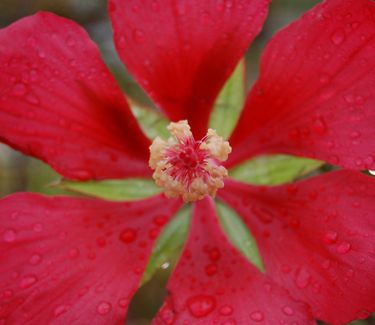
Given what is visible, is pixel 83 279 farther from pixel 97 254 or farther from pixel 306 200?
pixel 306 200

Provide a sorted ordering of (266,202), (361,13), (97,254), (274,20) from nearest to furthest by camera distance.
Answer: (361,13)
(97,254)
(266,202)
(274,20)

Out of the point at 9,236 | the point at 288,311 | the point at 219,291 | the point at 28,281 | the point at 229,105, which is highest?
the point at 229,105

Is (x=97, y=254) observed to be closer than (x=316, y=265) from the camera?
No

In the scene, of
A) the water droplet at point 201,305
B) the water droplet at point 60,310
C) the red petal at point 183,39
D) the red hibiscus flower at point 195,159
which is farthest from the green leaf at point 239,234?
the water droplet at point 60,310

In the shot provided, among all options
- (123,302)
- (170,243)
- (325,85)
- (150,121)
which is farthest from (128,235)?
(325,85)

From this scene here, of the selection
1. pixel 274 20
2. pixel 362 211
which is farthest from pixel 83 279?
pixel 274 20

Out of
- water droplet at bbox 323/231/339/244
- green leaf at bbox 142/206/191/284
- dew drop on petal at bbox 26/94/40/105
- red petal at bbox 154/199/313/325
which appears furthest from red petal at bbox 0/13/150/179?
water droplet at bbox 323/231/339/244

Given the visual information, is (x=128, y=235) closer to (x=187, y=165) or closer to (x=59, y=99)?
(x=187, y=165)

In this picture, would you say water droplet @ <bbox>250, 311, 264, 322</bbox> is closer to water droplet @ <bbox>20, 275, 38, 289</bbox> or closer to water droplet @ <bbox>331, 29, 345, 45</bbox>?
water droplet @ <bbox>20, 275, 38, 289</bbox>
